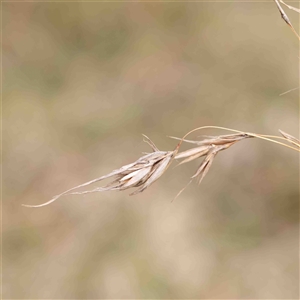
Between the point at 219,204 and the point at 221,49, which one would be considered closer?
the point at 219,204

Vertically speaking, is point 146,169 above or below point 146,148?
below

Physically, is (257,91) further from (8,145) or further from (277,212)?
(8,145)

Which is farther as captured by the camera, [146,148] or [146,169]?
[146,148]

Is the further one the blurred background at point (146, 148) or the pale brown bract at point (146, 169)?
the blurred background at point (146, 148)

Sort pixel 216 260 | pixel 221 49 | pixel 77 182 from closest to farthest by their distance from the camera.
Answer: pixel 216 260
pixel 77 182
pixel 221 49

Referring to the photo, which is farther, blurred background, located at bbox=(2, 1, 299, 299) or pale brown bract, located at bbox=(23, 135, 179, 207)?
blurred background, located at bbox=(2, 1, 299, 299)

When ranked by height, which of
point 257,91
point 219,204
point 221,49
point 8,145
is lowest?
point 219,204

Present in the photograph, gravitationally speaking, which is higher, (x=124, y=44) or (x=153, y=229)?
(x=124, y=44)

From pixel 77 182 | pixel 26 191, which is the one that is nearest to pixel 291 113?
pixel 77 182
